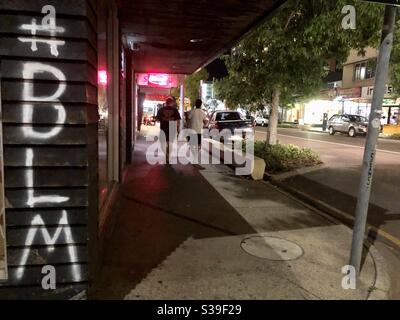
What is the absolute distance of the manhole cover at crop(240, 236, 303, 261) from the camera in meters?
4.66

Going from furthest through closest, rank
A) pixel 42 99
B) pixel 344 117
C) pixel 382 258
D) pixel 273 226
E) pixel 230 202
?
pixel 344 117 → pixel 230 202 → pixel 273 226 → pixel 382 258 → pixel 42 99

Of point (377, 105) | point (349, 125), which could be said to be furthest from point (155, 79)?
point (377, 105)

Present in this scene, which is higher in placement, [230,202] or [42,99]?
[42,99]

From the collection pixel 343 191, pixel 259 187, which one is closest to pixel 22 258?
pixel 259 187

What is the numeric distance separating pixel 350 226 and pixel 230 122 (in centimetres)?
1327

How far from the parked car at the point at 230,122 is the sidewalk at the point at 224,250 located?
11372 mm

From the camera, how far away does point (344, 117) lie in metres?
29.3

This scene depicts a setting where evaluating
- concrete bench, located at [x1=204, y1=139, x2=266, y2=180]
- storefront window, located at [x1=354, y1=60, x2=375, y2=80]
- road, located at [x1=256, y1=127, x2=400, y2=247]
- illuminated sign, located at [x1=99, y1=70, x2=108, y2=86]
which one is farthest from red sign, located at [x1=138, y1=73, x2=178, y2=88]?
storefront window, located at [x1=354, y1=60, x2=375, y2=80]

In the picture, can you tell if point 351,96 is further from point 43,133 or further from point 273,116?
point 43,133

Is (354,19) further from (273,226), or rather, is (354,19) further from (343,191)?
(273,226)

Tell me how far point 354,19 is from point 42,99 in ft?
24.4

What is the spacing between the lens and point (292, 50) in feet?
33.4

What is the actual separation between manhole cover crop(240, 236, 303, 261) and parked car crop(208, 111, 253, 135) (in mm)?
13708

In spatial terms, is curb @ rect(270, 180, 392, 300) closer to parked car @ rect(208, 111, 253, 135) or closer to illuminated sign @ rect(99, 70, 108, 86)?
illuminated sign @ rect(99, 70, 108, 86)
